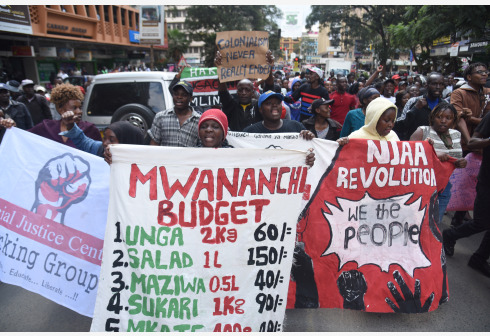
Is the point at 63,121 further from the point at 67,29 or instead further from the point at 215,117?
the point at 67,29

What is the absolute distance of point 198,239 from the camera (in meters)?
2.51

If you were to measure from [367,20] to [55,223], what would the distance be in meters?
37.3

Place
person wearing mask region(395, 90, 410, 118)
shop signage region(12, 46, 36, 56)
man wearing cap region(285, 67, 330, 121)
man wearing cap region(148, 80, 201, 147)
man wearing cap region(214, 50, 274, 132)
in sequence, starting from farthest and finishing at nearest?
shop signage region(12, 46, 36, 56), person wearing mask region(395, 90, 410, 118), man wearing cap region(285, 67, 330, 121), man wearing cap region(214, 50, 274, 132), man wearing cap region(148, 80, 201, 147)

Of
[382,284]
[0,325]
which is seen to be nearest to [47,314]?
[0,325]

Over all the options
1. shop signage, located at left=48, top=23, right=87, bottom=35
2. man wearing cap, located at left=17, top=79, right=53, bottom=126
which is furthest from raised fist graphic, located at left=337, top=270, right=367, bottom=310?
shop signage, located at left=48, top=23, right=87, bottom=35

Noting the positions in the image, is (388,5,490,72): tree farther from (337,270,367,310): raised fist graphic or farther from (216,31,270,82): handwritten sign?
(337,270,367,310): raised fist graphic

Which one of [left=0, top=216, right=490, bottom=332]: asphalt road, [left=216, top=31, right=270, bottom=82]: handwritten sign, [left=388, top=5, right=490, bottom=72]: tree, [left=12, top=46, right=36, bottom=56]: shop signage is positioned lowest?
[left=0, top=216, right=490, bottom=332]: asphalt road

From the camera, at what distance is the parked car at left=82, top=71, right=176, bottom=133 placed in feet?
18.7

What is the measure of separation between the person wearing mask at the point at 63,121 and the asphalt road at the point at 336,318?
158cm

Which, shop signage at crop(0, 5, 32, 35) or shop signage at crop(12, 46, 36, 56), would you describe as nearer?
shop signage at crop(0, 5, 32, 35)

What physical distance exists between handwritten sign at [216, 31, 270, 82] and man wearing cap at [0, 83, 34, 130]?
10.7 feet

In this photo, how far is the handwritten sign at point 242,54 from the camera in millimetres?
4879

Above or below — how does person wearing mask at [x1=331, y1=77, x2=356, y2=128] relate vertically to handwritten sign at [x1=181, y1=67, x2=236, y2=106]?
below

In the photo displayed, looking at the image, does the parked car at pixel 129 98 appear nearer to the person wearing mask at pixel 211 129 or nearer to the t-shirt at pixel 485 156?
the person wearing mask at pixel 211 129
